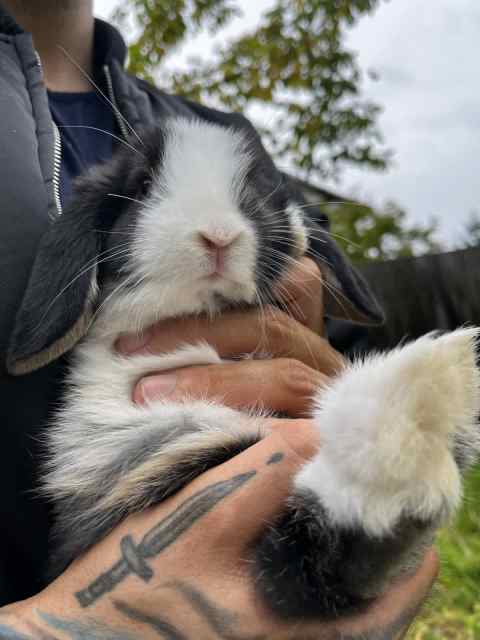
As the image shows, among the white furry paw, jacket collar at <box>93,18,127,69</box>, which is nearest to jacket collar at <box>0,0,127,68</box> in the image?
jacket collar at <box>93,18,127,69</box>

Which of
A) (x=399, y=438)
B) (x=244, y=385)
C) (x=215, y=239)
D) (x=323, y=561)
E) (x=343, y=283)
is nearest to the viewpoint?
(x=399, y=438)

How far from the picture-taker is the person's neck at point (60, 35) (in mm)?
2369

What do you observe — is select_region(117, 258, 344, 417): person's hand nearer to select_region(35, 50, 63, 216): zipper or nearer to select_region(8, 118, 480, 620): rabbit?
select_region(8, 118, 480, 620): rabbit

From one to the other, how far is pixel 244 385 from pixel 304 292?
0.39m

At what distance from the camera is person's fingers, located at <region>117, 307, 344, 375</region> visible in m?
1.60

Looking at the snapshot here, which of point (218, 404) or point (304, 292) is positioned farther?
point (304, 292)

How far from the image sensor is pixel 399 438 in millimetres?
984

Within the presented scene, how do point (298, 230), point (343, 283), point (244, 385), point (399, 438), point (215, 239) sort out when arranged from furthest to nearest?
point (343, 283) → point (298, 230) → point (244, 385) → point (215, 239) → point (399, 438)

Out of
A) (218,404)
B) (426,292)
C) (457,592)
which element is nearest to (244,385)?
(218,404)

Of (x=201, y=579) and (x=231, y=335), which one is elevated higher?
(x=231, y=335)

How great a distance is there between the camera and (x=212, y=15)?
505 centimetres

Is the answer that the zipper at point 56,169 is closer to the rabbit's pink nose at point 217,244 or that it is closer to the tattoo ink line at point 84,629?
the rabbit's pink nose at point 217,244

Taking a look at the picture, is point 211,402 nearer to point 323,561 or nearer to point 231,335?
point 231,335

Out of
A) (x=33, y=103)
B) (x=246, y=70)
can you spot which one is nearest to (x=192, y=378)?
(x=33, y=103)
